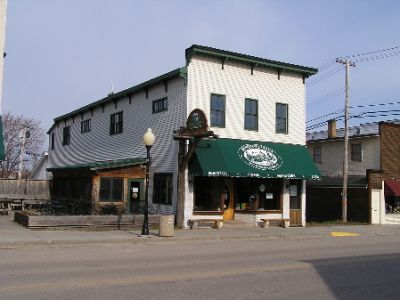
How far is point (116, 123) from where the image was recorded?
101 ft

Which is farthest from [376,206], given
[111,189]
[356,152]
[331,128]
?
[111,189]

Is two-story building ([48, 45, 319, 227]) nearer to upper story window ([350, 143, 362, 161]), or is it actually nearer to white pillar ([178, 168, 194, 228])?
white pillar ([178, 168, 194, 228])

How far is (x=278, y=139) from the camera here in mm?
26734

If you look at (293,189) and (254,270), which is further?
(293,189)

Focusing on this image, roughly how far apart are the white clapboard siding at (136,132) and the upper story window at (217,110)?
1.53 meters

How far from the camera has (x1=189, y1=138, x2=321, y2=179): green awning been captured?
2300 cm

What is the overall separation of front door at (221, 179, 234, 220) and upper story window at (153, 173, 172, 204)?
112 inches

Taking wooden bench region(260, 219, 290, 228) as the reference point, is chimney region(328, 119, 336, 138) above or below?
above

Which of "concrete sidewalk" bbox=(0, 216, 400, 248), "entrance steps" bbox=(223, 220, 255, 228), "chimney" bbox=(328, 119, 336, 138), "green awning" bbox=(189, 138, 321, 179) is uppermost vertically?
"chimney" bbox=(328, 119, 336, 138)

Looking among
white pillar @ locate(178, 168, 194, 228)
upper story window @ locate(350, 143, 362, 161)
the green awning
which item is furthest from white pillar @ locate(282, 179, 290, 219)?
upper story window @ locate(350, 143, 362, 161)

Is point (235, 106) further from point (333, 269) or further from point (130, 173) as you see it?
point (333, 269)

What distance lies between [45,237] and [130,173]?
8721 mm

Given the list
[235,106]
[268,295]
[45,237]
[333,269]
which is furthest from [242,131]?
[268,295]

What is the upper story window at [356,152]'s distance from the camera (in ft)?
118
